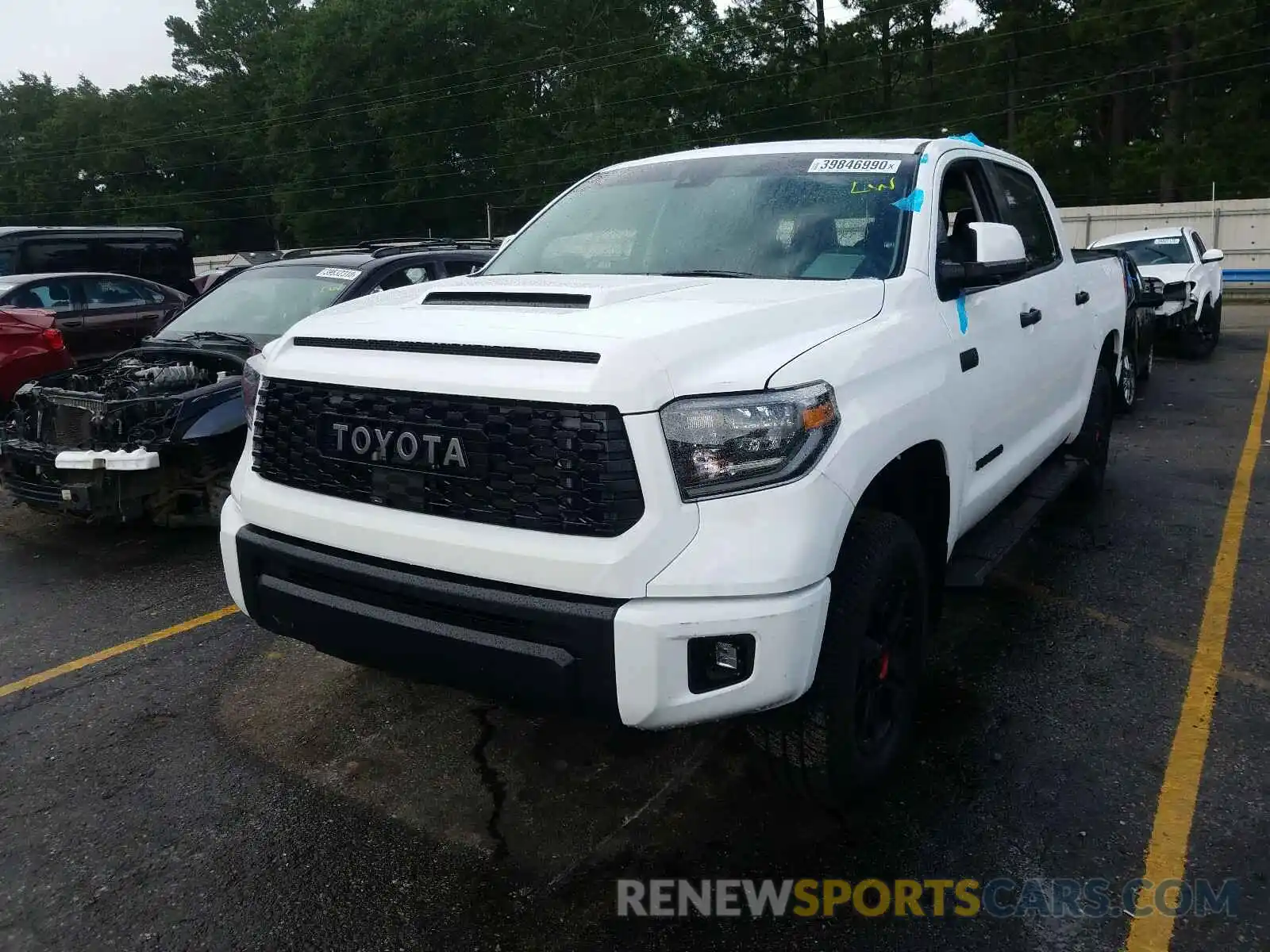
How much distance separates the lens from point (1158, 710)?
3654 millimetres

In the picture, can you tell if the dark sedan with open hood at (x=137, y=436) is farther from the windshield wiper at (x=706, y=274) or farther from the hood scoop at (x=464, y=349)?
the windshield wiper at (x=706, y=274)

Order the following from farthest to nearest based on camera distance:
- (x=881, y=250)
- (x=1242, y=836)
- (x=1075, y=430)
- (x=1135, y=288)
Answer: (x=1135, y=288), (x=1075, y=430), (x=881, y=250), (x=1242, y=836)

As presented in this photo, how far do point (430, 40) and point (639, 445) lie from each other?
59138 mm

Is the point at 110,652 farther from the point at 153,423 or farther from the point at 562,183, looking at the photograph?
the point at 562,183

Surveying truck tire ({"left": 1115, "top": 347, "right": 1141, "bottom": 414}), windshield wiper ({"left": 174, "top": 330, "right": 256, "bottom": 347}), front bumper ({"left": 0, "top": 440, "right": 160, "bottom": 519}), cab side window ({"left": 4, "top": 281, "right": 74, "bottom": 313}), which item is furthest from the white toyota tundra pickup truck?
cab side window ({"left": 4, "top": 281, "right": 74, "bottom": 313})

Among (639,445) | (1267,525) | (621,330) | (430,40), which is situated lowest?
(1267,525)

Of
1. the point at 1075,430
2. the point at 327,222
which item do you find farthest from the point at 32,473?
the point at 327,222

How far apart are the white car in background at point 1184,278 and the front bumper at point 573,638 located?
11697 millimetres

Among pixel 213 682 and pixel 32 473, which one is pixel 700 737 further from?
pixel 32 473

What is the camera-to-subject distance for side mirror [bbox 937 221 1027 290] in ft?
11.2

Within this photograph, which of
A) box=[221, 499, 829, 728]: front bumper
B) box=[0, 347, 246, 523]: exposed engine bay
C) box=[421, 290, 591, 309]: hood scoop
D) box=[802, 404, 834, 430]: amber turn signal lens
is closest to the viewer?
box=[221, 499, 829, 728]: front bumper

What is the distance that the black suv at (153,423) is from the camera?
5566 millimetres

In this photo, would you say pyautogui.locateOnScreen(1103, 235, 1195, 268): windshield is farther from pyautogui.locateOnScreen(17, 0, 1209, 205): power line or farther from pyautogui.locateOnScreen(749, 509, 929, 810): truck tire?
pyautogui.locateOnScreen(17, 0, 1209, 205): power line

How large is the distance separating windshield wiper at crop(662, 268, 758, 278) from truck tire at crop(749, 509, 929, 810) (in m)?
1.00
